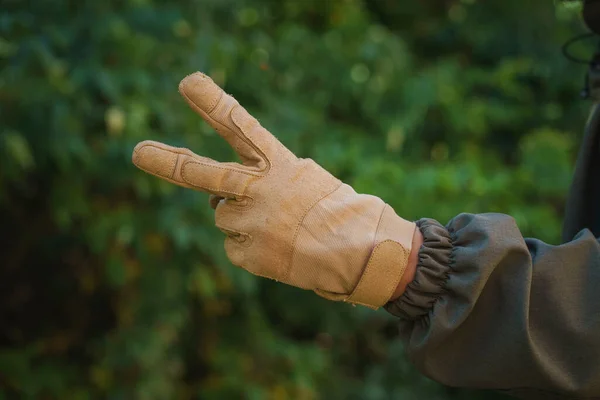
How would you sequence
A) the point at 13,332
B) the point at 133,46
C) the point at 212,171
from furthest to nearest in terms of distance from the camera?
the point at 13,332
the point at 133,46
the point at 212,171

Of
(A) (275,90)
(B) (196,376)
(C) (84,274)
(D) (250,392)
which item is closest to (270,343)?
(D) (250,392)

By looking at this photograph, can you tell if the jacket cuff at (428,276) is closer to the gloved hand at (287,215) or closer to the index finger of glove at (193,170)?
the gloved hand at (287,215)

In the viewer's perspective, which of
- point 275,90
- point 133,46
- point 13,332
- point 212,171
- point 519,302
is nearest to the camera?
point 519,302

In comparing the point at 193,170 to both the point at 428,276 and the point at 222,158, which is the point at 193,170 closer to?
the point at 428,276

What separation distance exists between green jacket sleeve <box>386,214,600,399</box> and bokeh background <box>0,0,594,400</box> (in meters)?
1.54

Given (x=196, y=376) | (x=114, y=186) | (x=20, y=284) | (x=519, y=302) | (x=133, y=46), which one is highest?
(x=519, y=302)

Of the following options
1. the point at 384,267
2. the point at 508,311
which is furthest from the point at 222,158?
the point at 508,311

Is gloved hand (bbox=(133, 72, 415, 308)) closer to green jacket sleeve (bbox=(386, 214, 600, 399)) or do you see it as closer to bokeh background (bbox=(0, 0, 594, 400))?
green jacket sleeve (bbox=(386, 214, 600, 399))

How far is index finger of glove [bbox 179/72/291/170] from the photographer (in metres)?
1.22

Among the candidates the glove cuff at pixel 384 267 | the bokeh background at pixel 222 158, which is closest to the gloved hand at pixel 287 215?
the glove cuff at pixel 384 267

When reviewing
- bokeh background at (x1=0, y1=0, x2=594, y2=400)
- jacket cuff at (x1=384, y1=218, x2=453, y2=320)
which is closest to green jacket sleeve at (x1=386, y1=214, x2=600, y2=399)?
jacket cuff at (x1=384, y1=218, x2=453, y2=320)

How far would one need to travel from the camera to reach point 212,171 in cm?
121

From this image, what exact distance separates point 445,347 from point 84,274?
8.07 ft

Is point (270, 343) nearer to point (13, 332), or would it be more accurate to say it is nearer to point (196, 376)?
point (196, 376)
